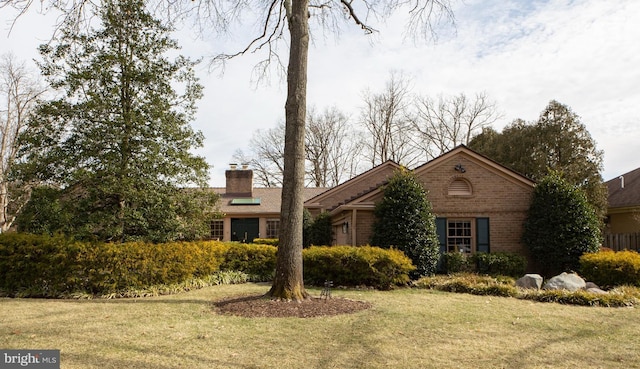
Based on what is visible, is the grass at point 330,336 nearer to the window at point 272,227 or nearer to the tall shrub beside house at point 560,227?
the tall shrub beside house at point 560,227

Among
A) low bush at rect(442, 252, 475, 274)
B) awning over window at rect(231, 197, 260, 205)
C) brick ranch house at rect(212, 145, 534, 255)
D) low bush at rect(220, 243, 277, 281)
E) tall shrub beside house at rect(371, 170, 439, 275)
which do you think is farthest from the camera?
awning over window at rect(231, 197, 260, 205)

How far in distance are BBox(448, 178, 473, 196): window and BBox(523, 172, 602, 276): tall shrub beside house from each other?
93.2 inches

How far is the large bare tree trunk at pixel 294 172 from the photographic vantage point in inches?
387

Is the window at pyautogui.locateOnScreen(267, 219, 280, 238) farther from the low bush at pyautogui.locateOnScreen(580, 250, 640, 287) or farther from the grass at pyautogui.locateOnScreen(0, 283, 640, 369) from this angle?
the grass at pyautogui.locateOnScreen(0, 283, 640, 369)

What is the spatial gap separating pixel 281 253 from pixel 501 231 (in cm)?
1056

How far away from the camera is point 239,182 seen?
33000 mm

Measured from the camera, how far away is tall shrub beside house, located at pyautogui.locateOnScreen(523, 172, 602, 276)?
15.4 metres

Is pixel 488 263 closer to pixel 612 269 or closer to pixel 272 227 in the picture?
pixel 612 269

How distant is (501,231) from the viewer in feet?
56.2

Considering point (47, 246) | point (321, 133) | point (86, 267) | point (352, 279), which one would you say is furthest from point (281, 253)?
point (321, 133)

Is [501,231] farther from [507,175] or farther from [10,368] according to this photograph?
[10,368]

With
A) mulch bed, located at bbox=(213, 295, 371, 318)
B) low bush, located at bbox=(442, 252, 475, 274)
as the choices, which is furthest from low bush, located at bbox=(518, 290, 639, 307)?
mulch bed, located at bbox=(213, 295, 371, 318)

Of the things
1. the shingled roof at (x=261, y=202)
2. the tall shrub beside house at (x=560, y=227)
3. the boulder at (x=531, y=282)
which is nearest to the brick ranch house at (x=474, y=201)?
the tall shrub beside house at (x=560, y=227)

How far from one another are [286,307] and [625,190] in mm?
27432
